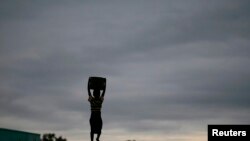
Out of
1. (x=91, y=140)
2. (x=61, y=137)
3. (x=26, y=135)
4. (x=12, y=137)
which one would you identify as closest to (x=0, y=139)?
(x=12, y=137)

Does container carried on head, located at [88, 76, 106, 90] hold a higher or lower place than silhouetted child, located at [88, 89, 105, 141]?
higher

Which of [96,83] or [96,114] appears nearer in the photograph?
[96,114]

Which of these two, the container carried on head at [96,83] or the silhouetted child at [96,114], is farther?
the container carried on head at [96,83]

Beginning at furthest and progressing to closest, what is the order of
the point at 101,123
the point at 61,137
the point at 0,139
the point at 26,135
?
1. the point at 61,137
2. the point at 26,135
3. the point at 0,139
4. the point at 101,123

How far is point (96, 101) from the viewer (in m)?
25.2

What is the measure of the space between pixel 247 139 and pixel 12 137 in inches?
786

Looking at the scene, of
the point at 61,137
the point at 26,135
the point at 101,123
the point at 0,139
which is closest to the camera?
the point at 101,123

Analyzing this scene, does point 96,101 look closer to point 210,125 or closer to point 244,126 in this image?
point 210,125

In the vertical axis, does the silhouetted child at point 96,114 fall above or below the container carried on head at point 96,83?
below

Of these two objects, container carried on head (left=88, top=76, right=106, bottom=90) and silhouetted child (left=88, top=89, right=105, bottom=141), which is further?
container carried on head (left=88, top=76, right=106, bottom=90)

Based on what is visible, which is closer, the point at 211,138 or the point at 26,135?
the point at 211,138

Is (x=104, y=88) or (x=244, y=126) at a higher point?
(x=104, y=88)

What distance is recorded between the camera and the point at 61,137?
83438 mm

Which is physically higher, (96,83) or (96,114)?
(96,83)
